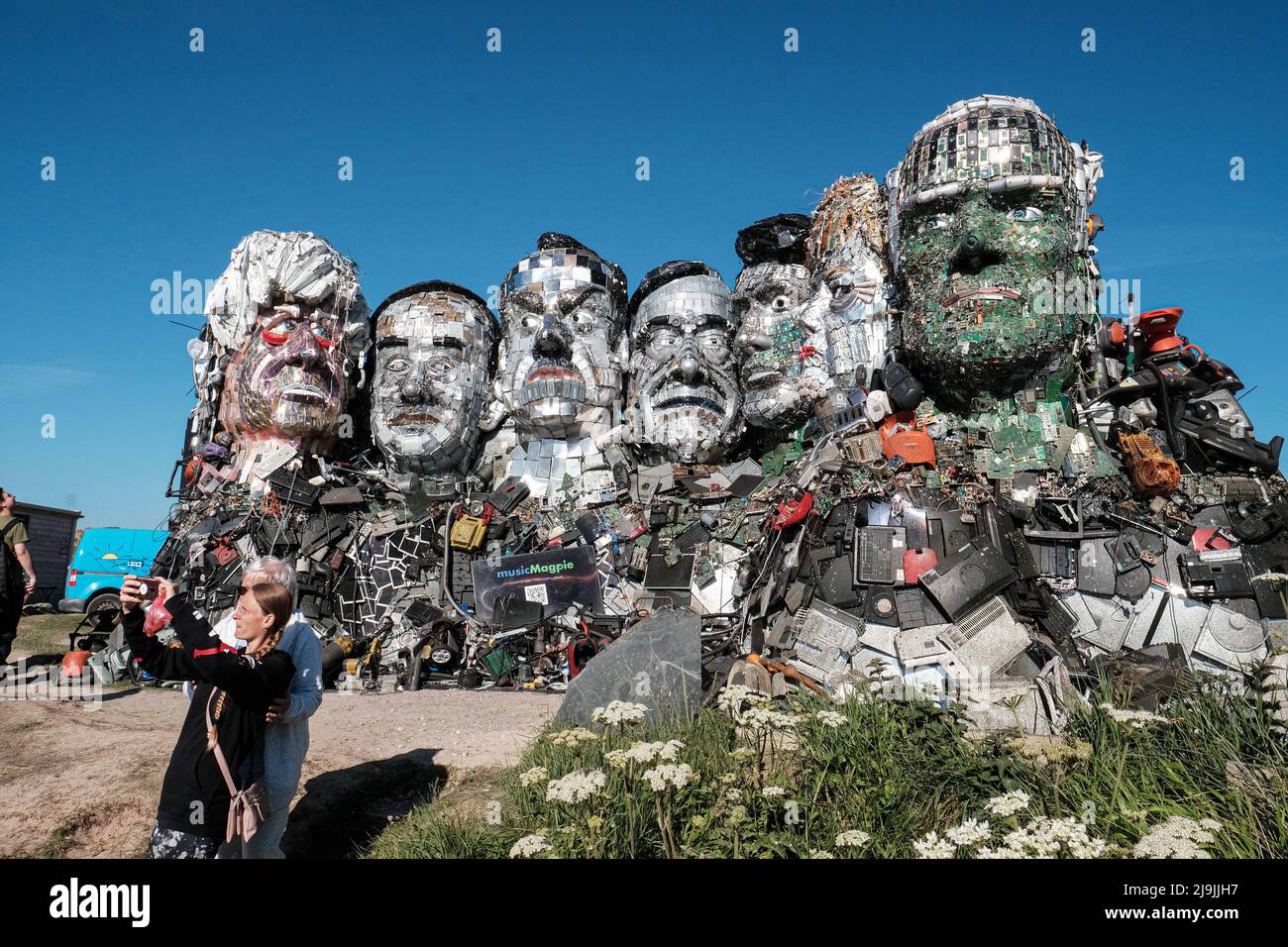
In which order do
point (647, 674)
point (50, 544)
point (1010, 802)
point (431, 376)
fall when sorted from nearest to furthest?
point (1010, 802) < point (647, 674) < point (431, 376) < point (50, 544)

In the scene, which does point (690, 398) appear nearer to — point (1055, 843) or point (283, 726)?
point (283, 726)

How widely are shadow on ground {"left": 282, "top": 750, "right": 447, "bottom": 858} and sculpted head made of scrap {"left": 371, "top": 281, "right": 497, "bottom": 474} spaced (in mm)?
5707

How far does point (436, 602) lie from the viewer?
35.0 feet

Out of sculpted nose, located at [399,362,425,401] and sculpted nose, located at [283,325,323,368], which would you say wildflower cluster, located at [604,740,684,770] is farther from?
sculpted nose, located at [283,325,323,368]

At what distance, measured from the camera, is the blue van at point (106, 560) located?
50.9 feet

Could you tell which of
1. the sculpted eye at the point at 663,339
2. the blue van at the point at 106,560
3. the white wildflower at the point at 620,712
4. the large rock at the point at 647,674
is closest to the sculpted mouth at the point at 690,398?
the sculpted eye at the point at 663,339

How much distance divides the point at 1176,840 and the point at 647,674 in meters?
3.82

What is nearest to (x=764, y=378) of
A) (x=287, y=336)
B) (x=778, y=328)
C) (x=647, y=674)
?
(x=778, y=328)

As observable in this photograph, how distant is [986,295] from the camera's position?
826 cm

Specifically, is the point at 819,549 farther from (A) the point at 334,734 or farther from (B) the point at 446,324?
(B) the point at 446,324

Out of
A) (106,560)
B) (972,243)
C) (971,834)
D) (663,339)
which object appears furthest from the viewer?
(106,560)

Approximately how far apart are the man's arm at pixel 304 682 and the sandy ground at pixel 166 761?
1.50 m

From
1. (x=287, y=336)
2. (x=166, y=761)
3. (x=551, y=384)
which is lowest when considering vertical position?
(x=166, y=761)
